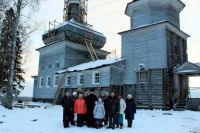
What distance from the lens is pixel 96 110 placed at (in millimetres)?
11125

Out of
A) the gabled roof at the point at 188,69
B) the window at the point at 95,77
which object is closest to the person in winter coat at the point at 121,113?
the gabled roof at the point at 188,69

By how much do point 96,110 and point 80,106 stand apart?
836 millimetres

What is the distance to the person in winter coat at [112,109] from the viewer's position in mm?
11137

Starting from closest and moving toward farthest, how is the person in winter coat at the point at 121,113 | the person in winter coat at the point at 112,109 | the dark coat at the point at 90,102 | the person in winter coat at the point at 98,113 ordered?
1. the person in winter coat at the point at 98,113
2. the person in winter coat at the point at 112,109
3. the person in winter coat at the point at 121,113
4. the dark coat at the point at 90,102

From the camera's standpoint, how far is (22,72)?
34.2 m

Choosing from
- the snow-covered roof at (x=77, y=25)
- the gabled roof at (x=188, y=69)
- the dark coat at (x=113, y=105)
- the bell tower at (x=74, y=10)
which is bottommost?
the dark coat at (x=113, y=105)

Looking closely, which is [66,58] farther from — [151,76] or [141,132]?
[141,132]

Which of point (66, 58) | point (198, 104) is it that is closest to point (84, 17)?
point (66, 58)

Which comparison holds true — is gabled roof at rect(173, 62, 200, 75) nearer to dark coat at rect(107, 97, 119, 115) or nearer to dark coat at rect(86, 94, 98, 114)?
dark coat at rect(107, 97, 119, 115)

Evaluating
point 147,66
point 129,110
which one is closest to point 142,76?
point 147,66

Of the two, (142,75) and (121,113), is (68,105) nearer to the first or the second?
(121,113)

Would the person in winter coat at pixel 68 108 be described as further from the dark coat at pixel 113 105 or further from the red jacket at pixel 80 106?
the dark coat at pixel 113 105

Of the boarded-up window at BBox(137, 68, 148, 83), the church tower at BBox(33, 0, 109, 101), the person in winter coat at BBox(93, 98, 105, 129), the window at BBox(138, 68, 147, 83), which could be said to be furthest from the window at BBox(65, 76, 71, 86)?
the person in winter coat at BBox(93, 98, 105, 129)

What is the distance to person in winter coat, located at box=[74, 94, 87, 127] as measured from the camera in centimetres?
1142
